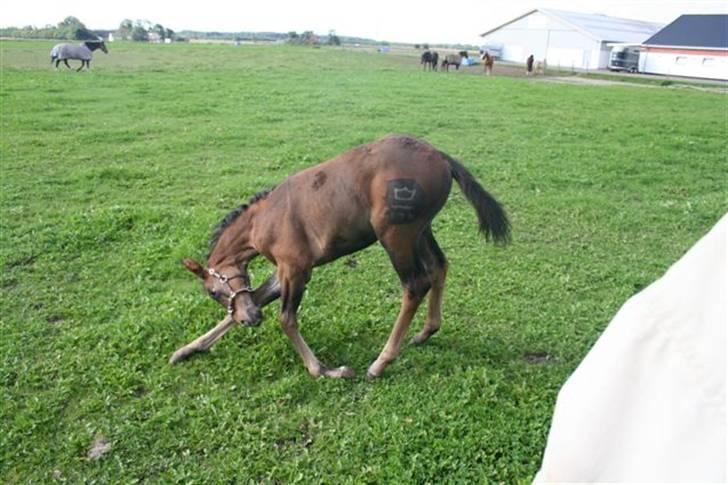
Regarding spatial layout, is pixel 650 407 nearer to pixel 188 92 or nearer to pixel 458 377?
pixel 458 377

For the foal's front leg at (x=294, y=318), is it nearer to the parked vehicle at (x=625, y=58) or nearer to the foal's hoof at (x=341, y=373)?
the foal's hoof at (x=341, y=373)

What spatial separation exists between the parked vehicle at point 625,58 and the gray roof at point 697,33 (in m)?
2.07

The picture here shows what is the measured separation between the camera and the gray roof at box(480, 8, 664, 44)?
43594mm

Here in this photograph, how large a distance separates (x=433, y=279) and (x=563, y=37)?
47.8 metres

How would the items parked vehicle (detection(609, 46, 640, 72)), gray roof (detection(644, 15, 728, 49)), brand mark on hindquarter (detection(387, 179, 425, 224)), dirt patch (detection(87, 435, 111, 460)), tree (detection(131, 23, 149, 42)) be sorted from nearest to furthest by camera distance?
dirt patch (detection(87, 435, 111, 460))
brand mark on hindquarter (detection(387, 179, 425, 224))
gray roof (detection(644, 15, 728, 49))
parked vehicle (detection(609, 46, 640, 72))
tree (detection(131, 23, 149, 42))

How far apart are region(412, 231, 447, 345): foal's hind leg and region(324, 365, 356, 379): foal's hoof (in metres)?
0.56

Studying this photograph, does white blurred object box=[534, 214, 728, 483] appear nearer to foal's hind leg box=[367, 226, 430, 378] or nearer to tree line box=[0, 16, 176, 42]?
foal's hind leg box=[367, 226, 430, 378]

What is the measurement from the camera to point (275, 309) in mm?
4289

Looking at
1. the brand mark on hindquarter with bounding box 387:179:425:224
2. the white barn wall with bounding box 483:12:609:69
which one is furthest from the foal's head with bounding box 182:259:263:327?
the white barn wall with bounding box 483:12:609:69

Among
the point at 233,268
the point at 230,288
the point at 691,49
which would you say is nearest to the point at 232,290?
the point at 230,288

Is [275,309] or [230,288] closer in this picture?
[230,288]

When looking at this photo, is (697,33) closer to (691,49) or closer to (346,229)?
(691,49)

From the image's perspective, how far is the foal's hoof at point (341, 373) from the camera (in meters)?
3.47

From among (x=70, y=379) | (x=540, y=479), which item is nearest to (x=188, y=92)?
(x=70, y=379)
